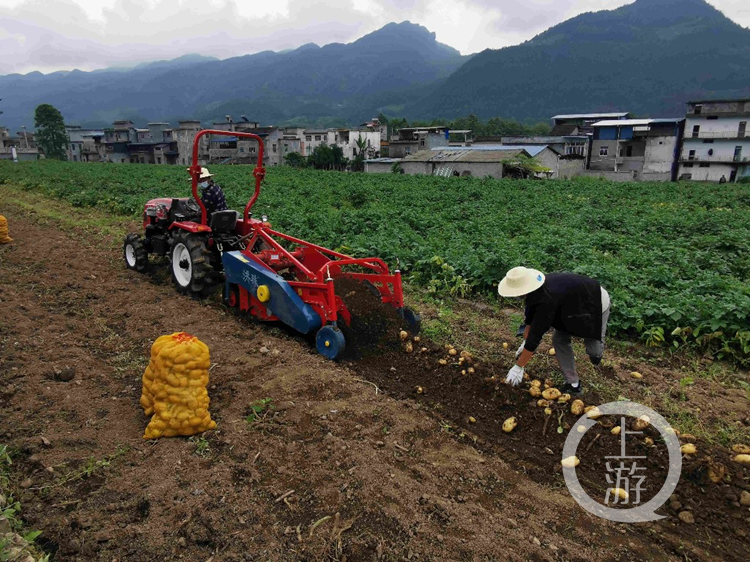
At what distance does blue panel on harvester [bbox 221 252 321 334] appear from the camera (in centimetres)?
554

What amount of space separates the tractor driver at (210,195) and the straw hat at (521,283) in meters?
4.54

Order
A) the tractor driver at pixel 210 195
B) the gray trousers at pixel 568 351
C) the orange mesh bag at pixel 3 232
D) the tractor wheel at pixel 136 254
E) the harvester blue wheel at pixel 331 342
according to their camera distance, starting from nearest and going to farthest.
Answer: the gray trousers at pixel 568 351 < the harvester blue wheel at pixel 331 342 < the tractor driver at pixel 210 195 < the tractor wheel at pixel 136 254 < the orange mesh bag at pixel 3 232

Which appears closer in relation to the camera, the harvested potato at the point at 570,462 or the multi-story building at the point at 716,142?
the harvested potato at the point at 570,462

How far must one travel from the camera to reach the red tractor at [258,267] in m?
5.54

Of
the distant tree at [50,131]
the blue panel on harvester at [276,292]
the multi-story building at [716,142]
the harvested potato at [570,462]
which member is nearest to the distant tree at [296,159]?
the distant tree at [50,131]

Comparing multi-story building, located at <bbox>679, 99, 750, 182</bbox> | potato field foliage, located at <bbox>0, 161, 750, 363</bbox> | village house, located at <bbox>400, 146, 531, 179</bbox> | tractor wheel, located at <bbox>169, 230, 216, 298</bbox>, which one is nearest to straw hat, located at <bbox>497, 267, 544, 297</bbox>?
potato field foliage, located at <bbox>0, 161, 750, 363</bbox>

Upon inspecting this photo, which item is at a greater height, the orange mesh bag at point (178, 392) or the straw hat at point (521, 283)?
the straw hat at point (521, 283)

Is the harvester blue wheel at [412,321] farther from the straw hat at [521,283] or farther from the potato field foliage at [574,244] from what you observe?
the potato field foliage at [574,244]

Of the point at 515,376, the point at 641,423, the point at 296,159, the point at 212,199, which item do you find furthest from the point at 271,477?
the point at 296,159

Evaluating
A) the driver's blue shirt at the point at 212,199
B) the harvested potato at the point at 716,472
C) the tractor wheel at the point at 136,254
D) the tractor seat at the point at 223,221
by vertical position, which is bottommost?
the harvested potato at the point at 716,472

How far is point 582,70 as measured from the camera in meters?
169

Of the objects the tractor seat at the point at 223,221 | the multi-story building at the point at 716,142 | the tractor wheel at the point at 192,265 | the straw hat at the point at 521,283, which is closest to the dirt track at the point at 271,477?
the straw hat at the point at 521,283

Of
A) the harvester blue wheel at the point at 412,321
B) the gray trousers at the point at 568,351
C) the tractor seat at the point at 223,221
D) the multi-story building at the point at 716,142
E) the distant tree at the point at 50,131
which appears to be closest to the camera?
the gray trousers at the point at 568,351

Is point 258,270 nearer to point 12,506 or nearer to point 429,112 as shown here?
point 12,506
